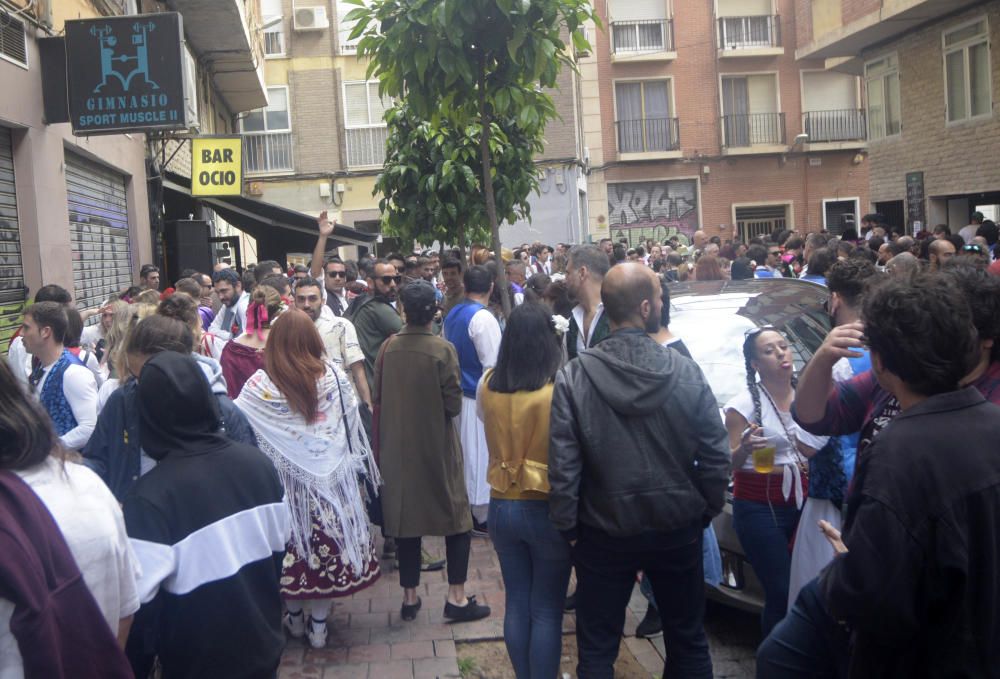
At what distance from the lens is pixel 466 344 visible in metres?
Result: 6.86

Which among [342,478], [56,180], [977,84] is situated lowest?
[342,478]

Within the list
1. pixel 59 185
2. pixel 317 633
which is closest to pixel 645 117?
pixel 59 185

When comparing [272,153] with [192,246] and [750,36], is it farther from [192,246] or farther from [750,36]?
[750,36]

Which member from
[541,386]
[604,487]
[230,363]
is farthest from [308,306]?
[604,487]

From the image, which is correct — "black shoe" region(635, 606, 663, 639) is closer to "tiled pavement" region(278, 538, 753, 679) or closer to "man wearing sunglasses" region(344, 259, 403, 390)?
"tiled pavement" region(278, 538, 753, 679)

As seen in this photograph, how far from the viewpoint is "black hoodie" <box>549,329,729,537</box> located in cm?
375

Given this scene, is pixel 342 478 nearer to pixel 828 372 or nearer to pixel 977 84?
pixel 828 372

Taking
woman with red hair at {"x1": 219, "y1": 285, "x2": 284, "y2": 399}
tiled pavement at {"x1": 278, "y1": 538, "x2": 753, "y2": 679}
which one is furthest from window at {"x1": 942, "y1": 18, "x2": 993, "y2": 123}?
woman with red hair at {"x1": 219, "y1": 285, "x2": 284, "y2": 399}

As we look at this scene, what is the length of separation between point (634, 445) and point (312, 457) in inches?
79.5

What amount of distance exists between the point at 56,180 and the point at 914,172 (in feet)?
50.1

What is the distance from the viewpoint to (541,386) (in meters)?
4.27

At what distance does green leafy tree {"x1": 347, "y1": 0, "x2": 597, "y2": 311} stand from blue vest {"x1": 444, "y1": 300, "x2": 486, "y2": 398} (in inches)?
31.0

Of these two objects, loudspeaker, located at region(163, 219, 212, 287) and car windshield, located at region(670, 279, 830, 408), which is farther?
loudspeaker, located at region(163, 219, 212, 287)

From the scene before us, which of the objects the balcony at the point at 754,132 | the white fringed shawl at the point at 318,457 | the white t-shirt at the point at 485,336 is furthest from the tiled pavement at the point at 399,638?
the balcony at the point at 754,132
